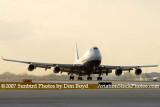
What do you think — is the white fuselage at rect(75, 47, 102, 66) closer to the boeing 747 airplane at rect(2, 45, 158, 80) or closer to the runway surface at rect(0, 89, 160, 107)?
the boeing 747 airplane at rect(2, 45, 158, 80)

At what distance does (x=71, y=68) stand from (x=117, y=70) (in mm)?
9553

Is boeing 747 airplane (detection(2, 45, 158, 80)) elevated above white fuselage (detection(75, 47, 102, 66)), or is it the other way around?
Result: white fuselage (detection(75, 47, 102, 66))

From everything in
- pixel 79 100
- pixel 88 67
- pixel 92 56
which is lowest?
pixel 79 100

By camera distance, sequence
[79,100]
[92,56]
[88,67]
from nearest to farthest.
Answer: [79,100] → [92,56] → [88,67]

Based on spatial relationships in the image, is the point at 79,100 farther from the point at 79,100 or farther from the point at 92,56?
the point at 92,56

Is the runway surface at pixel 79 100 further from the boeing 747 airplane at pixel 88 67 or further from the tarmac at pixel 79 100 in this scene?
the boeing 747 airplane at pixel 88 67

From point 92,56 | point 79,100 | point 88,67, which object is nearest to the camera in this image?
point 79,100

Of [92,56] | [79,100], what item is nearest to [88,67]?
[92,56]

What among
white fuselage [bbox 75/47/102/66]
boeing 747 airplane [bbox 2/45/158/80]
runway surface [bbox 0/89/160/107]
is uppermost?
white fuselage [bbox 75/47/102/66]

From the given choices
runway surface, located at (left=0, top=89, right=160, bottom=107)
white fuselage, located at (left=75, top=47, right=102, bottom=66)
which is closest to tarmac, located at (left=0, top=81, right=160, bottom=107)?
runway surface, located at (left=0, top=89, right=160, bottom=107)

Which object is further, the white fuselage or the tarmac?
the white fuselage

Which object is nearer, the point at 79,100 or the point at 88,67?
the point at 79,100

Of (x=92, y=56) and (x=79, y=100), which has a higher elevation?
(x=92, y=56)

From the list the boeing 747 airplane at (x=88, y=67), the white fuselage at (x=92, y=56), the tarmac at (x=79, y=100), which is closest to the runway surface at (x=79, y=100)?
the tarmac at (x=79, y=100)
